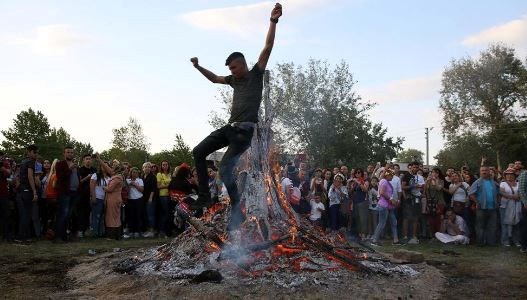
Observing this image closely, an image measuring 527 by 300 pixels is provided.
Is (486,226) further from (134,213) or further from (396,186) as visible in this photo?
(134,213)

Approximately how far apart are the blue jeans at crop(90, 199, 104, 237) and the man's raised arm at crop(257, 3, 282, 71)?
27.5 feet

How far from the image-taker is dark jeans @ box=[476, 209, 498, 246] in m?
12.3

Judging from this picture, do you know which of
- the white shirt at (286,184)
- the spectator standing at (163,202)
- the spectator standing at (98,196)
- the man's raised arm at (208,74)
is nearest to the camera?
the man's raised arm at (208,74)

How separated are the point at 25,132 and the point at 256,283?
52.9m

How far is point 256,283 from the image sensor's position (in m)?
5.82

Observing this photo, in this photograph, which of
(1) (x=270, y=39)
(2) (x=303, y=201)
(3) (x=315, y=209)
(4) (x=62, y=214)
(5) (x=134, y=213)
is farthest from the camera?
(5) (x=134, y=213)

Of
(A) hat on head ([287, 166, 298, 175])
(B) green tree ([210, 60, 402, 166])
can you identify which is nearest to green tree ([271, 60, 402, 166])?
(B) green tree ([210, 60, 402, 166])

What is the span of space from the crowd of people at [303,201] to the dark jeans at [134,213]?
0.09 feet

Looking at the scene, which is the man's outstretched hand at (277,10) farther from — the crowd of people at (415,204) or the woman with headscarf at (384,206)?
the woman with headscarf at (384,206)

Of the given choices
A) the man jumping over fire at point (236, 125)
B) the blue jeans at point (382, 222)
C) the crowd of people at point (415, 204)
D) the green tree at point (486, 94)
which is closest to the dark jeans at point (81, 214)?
the crowd of people at point (415, 204)

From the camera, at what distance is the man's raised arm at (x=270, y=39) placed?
19.5ft

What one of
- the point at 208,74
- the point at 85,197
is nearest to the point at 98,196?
the point at 85,197

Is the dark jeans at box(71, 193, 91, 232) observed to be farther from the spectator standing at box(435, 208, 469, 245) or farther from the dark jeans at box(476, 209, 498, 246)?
the dark jeans at box(476, 209, 498, 246)

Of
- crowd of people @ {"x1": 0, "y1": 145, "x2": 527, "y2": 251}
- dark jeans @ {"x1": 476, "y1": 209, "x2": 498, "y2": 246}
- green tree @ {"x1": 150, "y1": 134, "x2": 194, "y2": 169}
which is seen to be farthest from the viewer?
green tree @ {"x1": 150, "y1": 134, "x2": 194, "y2": 169}
